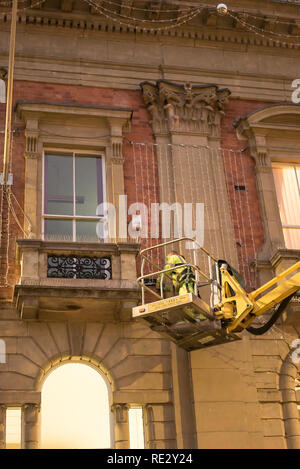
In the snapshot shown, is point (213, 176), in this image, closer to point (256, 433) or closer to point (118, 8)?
point (118, 8)

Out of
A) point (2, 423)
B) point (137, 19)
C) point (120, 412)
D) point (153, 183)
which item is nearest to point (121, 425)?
point (120, 412)

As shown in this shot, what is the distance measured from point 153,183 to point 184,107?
216 centimetres

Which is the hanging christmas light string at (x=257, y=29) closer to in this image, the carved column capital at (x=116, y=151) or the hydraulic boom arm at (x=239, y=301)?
the carved column capital at (x=116, y=151)

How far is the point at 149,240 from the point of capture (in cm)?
1453

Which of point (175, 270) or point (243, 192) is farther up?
point (243, 192)

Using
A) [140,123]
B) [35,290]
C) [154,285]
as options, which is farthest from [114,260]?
[140,123]

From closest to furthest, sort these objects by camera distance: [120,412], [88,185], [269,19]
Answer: [120,412] < [88,185] < [269,19]

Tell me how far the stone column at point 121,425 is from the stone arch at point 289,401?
3.04m

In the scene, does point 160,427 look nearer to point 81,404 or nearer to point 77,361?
point 81,404

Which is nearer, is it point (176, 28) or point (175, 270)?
point (175, 270)

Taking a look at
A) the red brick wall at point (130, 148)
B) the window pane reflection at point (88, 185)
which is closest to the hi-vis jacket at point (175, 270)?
the red brick wall at point (130, 148)

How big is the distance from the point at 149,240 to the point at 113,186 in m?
1.43

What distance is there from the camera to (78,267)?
13.4 m

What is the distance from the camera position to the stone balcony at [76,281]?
12.8 m
